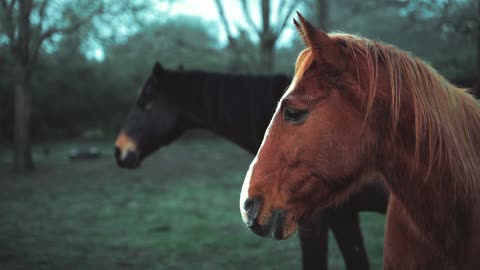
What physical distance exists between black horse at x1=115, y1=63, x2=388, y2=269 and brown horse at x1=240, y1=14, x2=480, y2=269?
1347mm

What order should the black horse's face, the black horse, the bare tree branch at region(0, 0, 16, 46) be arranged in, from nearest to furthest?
the black horse, the black horse's face, the bare tree branch at region(0, 0, 16, 46)

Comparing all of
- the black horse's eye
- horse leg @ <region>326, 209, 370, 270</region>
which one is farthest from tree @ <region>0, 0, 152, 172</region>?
the black horse's eye

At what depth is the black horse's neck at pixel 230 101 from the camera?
3531 mm

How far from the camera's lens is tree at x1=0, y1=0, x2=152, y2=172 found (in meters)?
8.85

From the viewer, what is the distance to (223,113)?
376cm

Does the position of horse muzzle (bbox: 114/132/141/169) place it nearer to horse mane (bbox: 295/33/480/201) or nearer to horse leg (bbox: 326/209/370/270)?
horse leg (bbox: 326/209/370/270)

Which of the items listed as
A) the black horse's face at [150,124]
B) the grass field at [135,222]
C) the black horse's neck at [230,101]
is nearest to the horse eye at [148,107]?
the black horse's face at [150,124]

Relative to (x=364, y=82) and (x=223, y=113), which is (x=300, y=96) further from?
(x=223, y=113)

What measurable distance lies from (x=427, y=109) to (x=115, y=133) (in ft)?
46.3

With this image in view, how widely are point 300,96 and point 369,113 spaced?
0.27 metres

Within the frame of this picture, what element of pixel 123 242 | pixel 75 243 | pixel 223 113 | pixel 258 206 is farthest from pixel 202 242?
pixel 258 206

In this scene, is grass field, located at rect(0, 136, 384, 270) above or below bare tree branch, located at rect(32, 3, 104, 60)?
below

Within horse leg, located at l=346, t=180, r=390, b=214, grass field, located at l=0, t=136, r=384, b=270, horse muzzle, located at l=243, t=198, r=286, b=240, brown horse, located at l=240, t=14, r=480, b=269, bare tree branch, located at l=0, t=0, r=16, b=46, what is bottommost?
grass field, located at l=0, t=136, r=384, b=270

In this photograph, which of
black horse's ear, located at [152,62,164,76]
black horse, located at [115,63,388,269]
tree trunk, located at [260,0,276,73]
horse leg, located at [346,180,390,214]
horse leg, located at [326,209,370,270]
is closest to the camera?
horse leg, located at [346,180,390,214]
